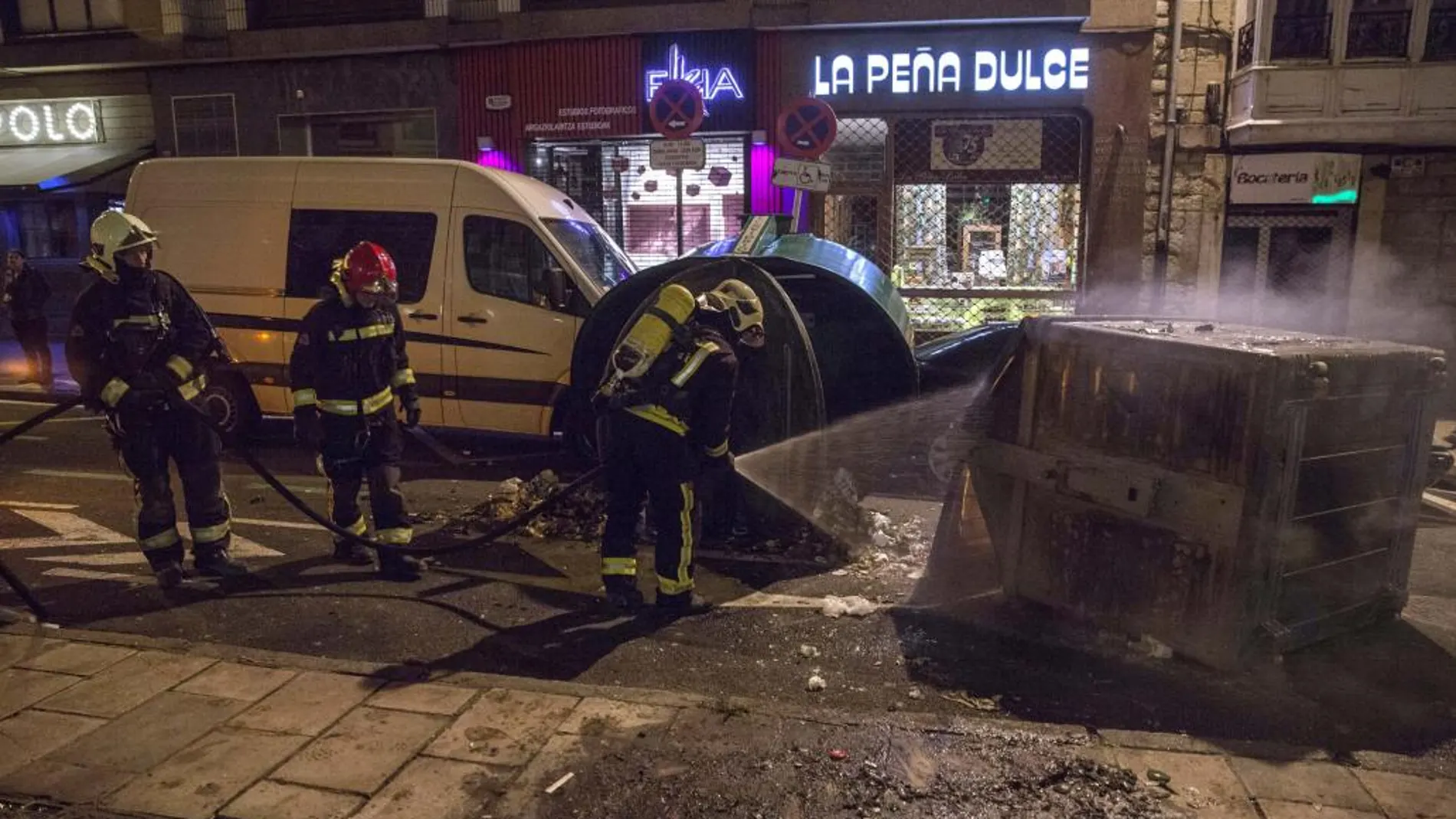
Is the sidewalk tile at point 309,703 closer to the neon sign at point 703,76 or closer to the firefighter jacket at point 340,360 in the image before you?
the firefighter jacket at point 340,360

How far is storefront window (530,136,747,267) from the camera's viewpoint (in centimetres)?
1391

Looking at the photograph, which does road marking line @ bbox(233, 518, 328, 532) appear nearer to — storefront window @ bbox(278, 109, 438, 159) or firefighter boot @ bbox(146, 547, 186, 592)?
firefighter boot @ bbox(146, 547, 186, 592)

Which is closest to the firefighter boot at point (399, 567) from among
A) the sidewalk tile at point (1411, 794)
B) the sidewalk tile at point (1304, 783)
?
the sidewalk tile at point (1304, 783)

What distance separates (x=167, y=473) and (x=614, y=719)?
315 centimetres

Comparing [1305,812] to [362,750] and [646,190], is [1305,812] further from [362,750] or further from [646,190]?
[646,190]

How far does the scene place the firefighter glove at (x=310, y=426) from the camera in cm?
536

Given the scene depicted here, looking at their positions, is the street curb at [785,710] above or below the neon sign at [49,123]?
below

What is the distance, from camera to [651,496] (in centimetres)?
485

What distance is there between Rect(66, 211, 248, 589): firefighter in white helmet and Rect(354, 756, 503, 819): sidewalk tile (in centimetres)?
273

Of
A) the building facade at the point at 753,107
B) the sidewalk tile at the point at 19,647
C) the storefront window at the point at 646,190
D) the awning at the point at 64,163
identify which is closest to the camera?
the sidewalk tile at the point at 19,647

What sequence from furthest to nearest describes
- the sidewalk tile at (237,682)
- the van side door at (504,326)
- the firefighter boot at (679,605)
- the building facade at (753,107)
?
1. the building facade at (753,107)
2. the van side door at (504,326)
3. the firefighter boot at (679,605)
4. the sidewalk tile at (237,682)

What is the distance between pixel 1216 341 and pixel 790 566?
8.65 ft

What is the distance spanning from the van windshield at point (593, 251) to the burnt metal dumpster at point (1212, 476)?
408cm

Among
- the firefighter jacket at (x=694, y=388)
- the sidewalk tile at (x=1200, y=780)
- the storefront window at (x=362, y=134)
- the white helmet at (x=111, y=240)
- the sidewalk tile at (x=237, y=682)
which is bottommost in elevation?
the sidewalk tile at (x=237, y=682)
